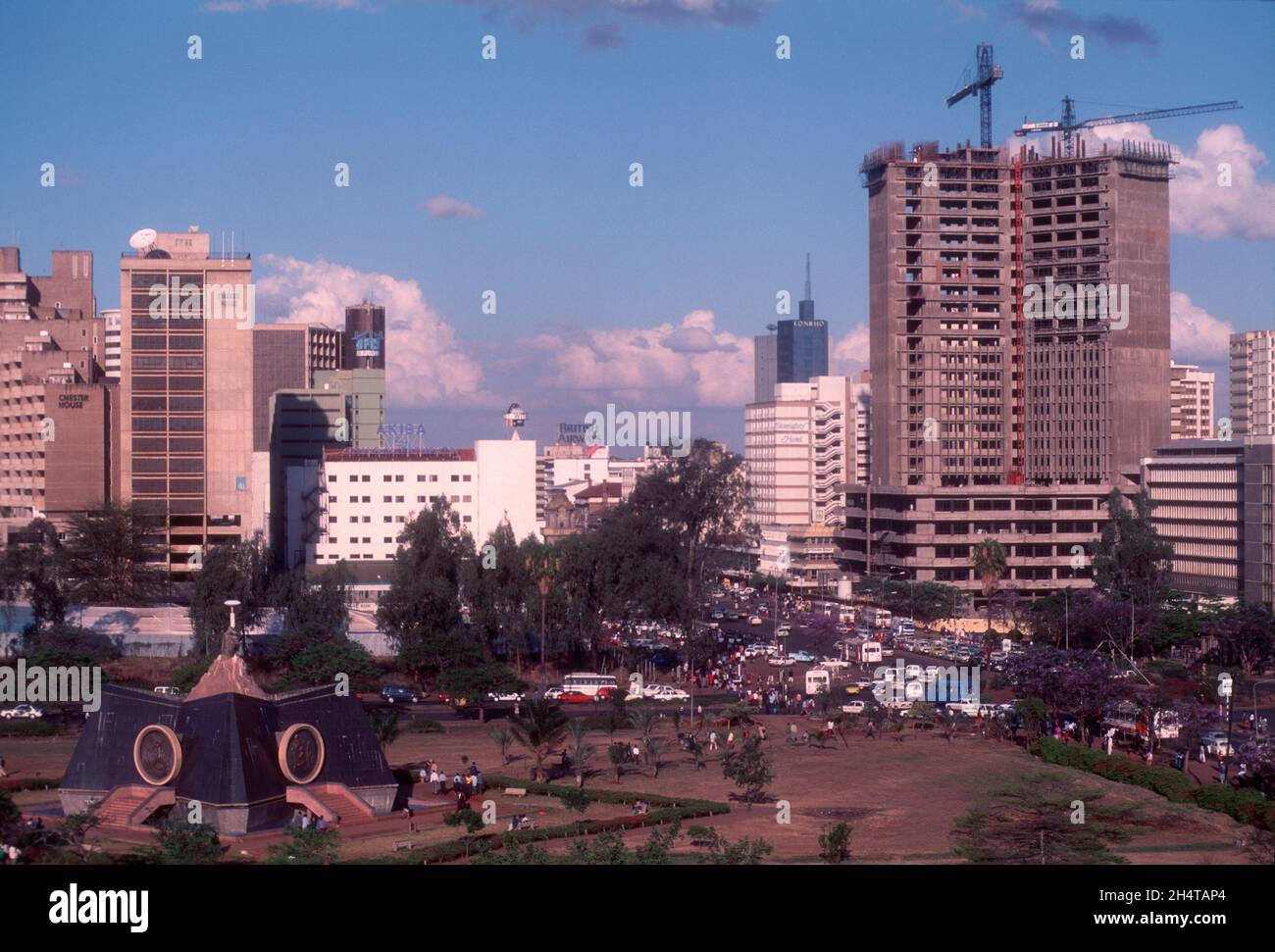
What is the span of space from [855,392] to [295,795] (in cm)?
7325

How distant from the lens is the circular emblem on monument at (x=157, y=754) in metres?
19.7

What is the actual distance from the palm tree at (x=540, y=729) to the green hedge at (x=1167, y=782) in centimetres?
941

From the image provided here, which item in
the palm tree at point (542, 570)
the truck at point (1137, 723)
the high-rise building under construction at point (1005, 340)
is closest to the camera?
the truck at point (1137, 723)

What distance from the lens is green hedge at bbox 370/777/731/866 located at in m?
17.6

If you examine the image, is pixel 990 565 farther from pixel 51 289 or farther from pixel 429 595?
pixel 51 289

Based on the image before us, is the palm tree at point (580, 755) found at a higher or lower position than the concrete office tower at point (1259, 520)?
lower

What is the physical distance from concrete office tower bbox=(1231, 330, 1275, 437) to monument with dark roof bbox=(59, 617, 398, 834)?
7790 centimetres

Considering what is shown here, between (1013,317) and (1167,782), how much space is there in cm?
4605

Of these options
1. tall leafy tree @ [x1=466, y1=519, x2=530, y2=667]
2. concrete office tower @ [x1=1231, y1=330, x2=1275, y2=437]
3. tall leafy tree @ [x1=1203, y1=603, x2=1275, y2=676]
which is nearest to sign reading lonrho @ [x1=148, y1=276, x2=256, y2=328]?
tall leafy tree @ [x1=466, y1=519, x2=530, y2=667]

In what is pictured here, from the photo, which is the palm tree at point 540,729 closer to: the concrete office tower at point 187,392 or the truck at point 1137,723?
the truck at point 1137,723

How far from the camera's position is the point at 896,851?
18047 millimetres

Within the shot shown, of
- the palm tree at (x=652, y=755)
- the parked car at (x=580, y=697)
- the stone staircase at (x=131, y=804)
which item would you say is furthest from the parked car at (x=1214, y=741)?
the stone staircase at (x=131, y=804)
